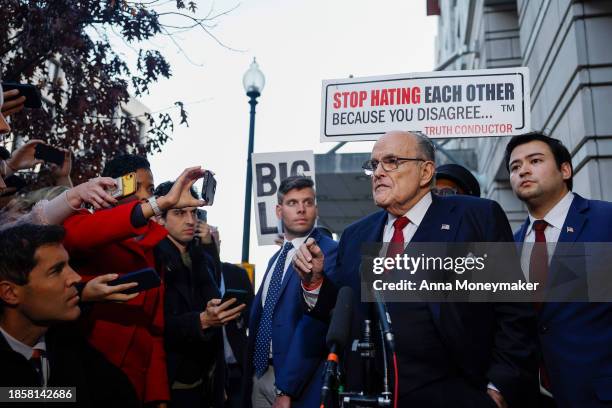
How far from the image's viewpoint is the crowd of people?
2.85m

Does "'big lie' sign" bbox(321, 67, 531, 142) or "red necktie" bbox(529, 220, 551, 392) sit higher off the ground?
"'big lie' sign" bbox(321, 67, 531, 142)

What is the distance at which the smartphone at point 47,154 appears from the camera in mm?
4053

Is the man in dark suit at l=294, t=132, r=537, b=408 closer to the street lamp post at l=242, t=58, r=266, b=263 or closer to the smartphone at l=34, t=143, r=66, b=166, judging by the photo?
the smartphone at l=34, t=143, r=66, b=166

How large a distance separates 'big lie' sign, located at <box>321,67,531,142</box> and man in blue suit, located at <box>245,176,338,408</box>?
2.43 feet

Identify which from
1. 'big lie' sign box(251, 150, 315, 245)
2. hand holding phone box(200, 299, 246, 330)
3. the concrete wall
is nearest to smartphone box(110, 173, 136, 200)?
hand holding phone box(200, 299, 246, 330)

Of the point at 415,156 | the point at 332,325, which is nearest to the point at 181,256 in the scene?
the point at 415,156

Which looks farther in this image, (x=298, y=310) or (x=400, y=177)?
(x=298, y=310)

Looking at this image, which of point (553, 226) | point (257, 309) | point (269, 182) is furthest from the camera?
point (269, 182)

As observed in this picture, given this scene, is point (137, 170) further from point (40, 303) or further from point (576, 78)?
point (576, 78)

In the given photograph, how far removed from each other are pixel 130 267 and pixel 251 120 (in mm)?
8206

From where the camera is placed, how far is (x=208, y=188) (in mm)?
3371

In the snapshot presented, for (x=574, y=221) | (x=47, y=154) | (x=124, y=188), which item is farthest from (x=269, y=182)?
(x=574, y=221)

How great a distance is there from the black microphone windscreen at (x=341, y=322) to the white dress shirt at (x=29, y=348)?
1624 millimetres

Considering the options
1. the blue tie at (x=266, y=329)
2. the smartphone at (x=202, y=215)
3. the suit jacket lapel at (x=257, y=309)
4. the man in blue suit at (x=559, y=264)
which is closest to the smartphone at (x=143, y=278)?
the blue tie at (x=266, y=329)
